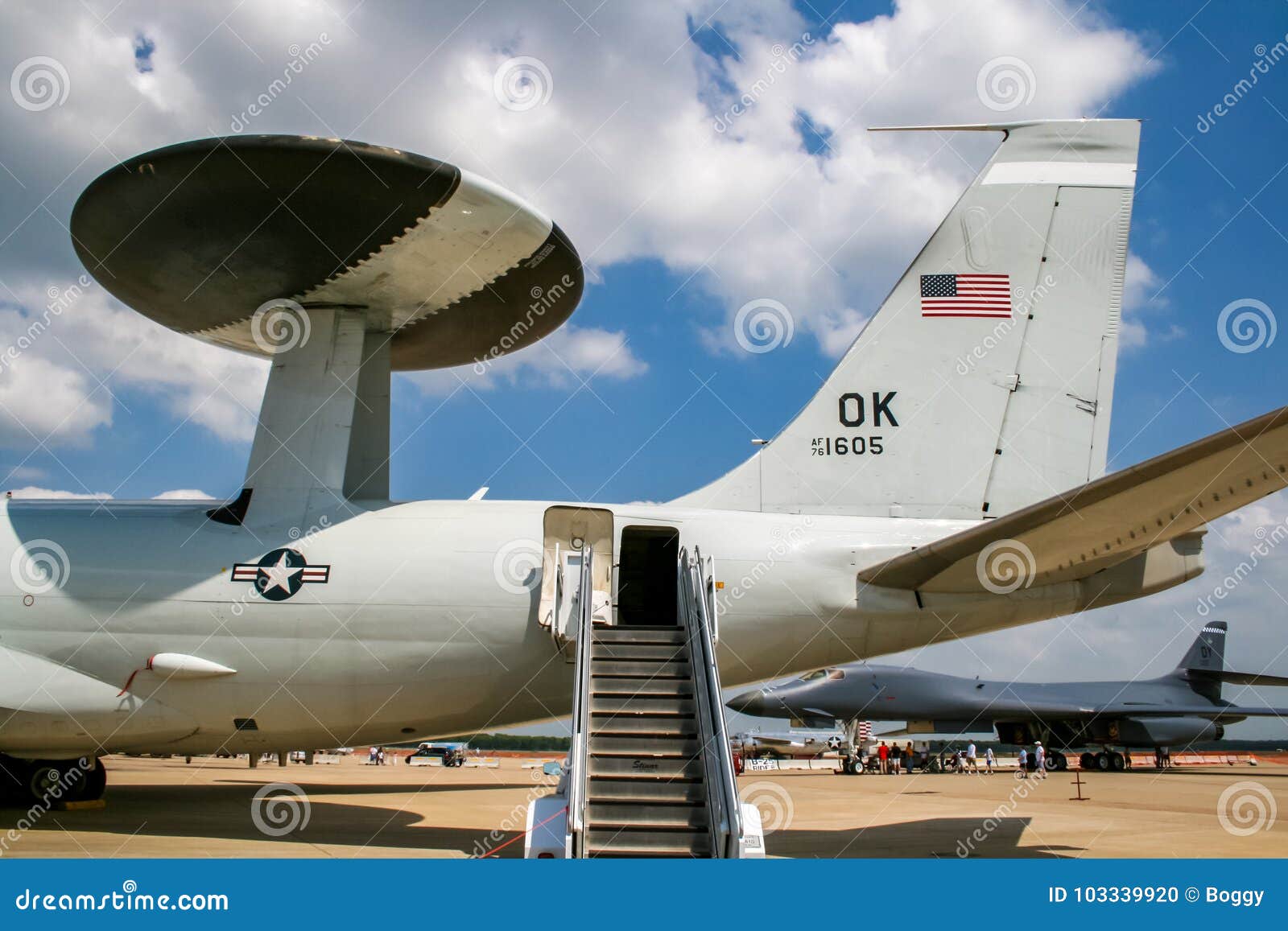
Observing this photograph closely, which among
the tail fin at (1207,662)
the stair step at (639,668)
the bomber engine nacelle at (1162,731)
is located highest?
the tail fin at (1207,662)

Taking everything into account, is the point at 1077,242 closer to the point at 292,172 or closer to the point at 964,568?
the point at 964,568

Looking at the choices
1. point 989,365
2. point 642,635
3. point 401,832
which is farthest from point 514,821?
point 989,365

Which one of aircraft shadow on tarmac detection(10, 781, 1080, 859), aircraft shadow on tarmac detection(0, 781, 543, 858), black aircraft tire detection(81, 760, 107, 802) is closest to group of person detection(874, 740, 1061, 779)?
aircraft shadow on tarmac detection(10, 781, 1080, 859)

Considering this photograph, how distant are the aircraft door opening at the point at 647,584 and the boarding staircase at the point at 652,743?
225 centimetres

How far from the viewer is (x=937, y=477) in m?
11.2

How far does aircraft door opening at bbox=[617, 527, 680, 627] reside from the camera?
12320mm

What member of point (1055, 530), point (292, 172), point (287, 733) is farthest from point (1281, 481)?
point (287, 733)

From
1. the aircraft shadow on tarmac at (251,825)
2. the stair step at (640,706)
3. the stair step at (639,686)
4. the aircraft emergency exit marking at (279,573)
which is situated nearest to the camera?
the stair step at (640,706)

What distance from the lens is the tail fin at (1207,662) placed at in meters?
42.3

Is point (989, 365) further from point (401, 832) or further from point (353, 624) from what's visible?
point (401, 832)

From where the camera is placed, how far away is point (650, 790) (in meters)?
7.77

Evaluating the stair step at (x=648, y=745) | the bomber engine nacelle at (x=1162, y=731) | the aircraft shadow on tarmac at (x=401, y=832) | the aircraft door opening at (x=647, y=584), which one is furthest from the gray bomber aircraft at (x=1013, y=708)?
the stair step at (x=648, y=745)

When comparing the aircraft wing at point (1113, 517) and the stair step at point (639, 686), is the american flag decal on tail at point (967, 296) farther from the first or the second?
the stair step at point (639, 686)

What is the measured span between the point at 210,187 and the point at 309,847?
23.7 ft
